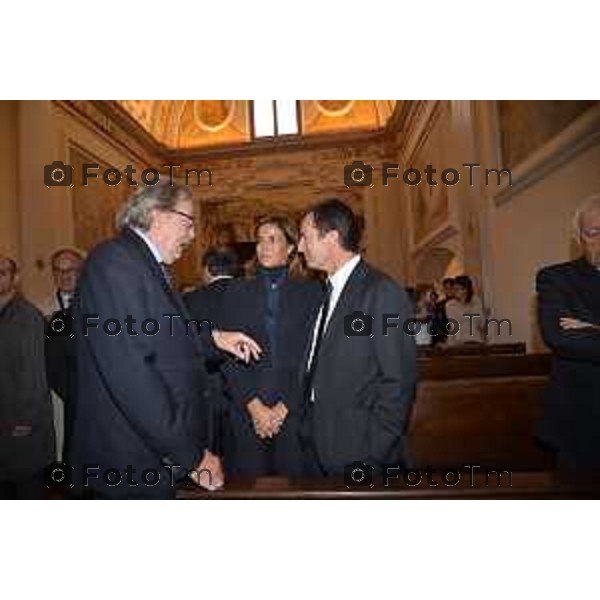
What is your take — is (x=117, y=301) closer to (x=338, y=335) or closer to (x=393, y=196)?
(x=338, y=335)

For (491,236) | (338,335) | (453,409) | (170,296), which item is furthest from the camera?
(491,236)

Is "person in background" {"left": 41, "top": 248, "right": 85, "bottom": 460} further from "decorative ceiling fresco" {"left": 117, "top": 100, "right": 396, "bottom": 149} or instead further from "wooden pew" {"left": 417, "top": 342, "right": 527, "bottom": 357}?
"wooden pew" {"left": 417, "top": 342, "right": 527, "bottom": 357}

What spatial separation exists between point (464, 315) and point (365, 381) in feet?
6.00

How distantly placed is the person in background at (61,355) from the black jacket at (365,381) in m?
1.35

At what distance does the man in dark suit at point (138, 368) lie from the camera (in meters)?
2.02

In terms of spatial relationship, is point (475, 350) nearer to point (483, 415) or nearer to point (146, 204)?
point (483, 415)

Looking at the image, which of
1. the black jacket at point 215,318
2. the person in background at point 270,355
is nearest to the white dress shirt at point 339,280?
the person in background at point 270,355

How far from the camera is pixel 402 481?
6.89 ft

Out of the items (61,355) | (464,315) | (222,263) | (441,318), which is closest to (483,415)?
(441,318)

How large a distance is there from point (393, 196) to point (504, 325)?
1202 millimetres

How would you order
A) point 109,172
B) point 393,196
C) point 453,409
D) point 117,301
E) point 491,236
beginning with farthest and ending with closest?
point 491,236
point 393,196
point 109,172
point 453,409
point 117,301

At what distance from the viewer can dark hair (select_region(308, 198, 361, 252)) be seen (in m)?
2.50

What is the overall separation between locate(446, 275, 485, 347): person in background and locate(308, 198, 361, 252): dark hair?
148cm
